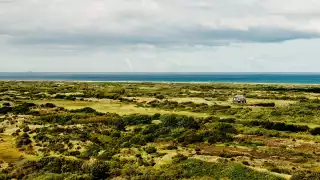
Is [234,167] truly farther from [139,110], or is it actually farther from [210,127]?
[139,110]

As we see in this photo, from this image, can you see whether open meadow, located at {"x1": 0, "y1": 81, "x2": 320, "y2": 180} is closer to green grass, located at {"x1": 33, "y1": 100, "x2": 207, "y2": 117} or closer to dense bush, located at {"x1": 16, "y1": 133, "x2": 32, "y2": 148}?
dense bush, located at {"x1": 16, "y1": 133, "x2": 32, "y2": 148}

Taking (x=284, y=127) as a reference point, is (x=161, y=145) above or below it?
below

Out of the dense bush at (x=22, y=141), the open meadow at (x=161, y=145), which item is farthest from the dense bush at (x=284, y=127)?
the dense bush at (x=22, y=141)

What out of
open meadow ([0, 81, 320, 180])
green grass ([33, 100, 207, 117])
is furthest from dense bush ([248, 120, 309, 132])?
green grass ([33, 100, 207, 117])

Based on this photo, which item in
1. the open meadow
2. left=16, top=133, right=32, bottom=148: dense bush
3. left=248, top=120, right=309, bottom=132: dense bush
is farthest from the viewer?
left=248, top=120, right=309, bottom=132: dense bush

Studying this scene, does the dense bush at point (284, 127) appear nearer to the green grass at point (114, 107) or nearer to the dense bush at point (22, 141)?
the green grass at point (114, 107)

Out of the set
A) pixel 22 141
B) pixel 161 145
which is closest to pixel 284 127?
pixel 161 145

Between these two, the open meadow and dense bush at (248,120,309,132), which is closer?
the open meadow

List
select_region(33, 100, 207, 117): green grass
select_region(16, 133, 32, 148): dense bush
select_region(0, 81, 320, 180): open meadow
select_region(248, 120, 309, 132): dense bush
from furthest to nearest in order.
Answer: select_region(33, 100, 207, 117): green grass, select_region(248, 120, 309, 132): dense bush, select_region(16, 133, 32, 148): dense bush, select_region(0, 81, 320, 180): open meadow

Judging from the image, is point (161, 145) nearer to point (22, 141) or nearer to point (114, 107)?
point (22, 141)

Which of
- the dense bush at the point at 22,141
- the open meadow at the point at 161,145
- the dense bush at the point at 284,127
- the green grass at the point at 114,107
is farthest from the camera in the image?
the green grass at the point at 114,107

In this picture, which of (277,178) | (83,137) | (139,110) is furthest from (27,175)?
(139,110)
